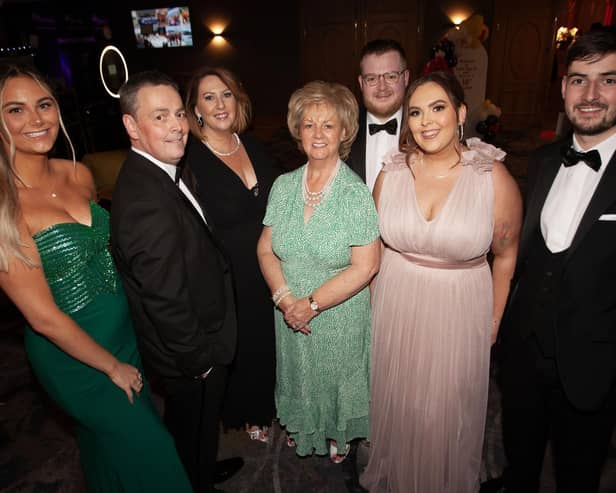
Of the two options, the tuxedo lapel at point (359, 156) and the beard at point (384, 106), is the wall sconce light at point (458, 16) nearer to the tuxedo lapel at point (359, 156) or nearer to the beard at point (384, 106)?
the beard at point (384, 106)

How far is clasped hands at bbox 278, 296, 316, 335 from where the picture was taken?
2105 millimetres

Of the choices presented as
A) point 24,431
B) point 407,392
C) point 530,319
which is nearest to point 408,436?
point 407,392

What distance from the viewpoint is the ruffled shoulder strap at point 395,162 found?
6.95 feet

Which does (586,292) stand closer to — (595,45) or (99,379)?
(595,45)

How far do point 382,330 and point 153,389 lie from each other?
6.48ft

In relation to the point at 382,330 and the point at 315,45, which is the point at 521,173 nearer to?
the point at 382,330

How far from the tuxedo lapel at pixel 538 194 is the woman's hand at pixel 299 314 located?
0.99m

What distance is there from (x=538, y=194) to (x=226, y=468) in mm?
2237

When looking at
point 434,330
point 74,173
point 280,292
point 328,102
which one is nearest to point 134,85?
point 74,173

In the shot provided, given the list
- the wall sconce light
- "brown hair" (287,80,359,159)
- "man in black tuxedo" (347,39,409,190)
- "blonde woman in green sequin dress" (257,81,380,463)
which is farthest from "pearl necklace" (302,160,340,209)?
the wall sconce light

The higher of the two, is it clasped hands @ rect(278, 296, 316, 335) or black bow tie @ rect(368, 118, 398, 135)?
black bow tie @ rect(368, 118, 398, 135)

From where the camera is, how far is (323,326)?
221 centimetres

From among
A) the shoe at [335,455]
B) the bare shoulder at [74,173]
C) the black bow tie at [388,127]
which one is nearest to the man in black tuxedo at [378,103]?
the black bow tie at [388,127]

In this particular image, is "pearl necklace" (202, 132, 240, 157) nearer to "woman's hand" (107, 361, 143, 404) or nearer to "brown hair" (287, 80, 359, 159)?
"brown hair" (287, 80, 359, 159)
